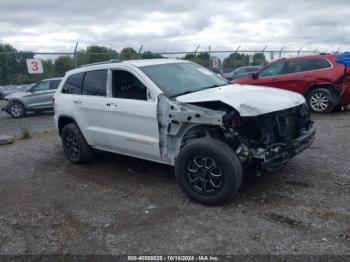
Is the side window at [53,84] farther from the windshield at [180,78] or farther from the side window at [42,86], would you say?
the windshield at [180,78]

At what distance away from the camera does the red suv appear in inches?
383

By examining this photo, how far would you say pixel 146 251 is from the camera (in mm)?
3480

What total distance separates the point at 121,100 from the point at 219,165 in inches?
72.8

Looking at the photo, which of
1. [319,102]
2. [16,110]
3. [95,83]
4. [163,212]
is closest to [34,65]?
[16,110]

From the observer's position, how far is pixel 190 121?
4.38m

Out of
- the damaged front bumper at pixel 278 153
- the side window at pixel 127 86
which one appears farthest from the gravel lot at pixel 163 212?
the side window at pixel 127 86

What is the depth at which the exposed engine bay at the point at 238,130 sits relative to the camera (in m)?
4.17

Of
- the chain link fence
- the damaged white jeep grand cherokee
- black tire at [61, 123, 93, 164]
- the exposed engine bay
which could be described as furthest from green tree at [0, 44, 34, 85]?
the exposed engine bay

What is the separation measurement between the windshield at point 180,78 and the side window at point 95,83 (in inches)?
30.8

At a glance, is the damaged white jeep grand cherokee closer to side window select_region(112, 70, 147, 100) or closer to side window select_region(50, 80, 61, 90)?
side window select_region(112, 70, 147, 100)

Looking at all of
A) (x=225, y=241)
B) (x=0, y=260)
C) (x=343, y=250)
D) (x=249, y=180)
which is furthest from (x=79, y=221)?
(x=343, y=250)

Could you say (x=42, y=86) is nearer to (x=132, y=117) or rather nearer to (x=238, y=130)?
(x=132, y=117)

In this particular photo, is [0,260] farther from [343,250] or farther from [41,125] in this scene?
[41,125]

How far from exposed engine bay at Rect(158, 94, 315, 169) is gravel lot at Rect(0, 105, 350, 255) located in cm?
56
